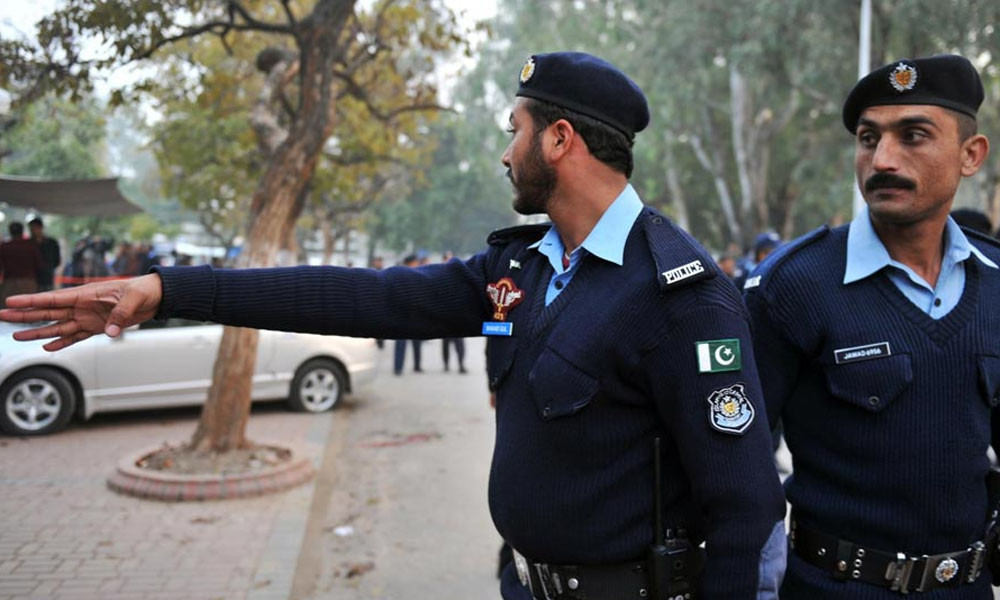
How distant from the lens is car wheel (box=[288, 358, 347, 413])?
10789 millimetres

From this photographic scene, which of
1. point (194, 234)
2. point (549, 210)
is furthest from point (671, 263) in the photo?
point (194, 234)

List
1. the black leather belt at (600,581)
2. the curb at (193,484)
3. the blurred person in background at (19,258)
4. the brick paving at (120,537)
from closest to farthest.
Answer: the black leather belt at (600,581) → the brick paving at (120,537) → the curb at (193,484) → the blurred person in background at (19,258)

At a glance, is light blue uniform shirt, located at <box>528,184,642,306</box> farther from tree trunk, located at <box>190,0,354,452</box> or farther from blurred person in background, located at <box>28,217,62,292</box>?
blurred person in background, located at <box>28,217,62,292</box>

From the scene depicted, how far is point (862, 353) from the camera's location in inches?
87.0

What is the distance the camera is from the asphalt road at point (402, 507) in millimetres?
5394

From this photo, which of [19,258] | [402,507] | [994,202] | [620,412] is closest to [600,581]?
[620,412]

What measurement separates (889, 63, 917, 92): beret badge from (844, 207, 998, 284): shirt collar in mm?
331

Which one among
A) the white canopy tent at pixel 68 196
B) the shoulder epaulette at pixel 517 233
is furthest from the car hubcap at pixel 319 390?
the shoulder epaulette at pixel 517 233

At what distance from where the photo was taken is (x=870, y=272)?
2.30 m

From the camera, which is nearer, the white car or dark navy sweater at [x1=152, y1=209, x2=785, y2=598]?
dark navy sweater at [x1=152, y1=209, x2=785, y2=598]

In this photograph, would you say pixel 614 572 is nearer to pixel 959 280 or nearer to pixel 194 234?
pixel 959 280

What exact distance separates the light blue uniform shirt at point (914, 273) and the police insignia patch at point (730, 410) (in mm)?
693

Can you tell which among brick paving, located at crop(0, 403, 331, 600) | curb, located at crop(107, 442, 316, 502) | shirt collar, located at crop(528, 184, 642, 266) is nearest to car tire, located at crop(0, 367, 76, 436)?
brick paving, located at crop(0, 403, 331, 600)

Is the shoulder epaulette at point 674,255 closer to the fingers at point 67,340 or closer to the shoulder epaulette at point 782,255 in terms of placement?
the shoulder epaulette at point 782,255
